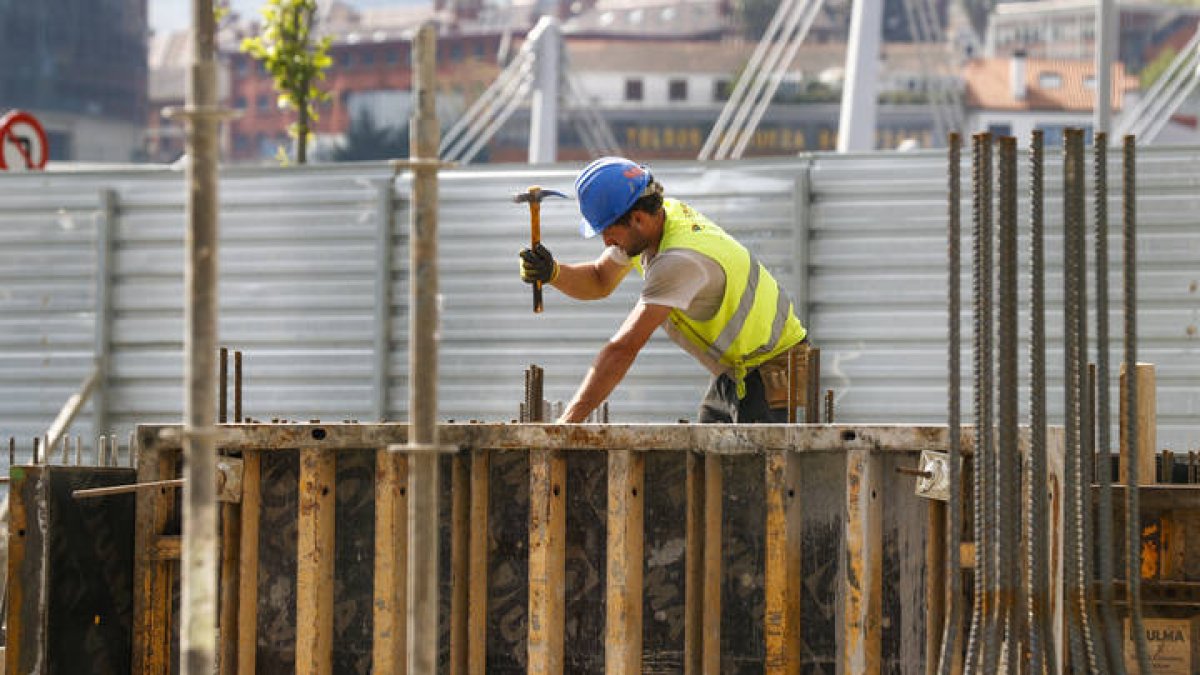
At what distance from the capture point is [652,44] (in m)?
97.2

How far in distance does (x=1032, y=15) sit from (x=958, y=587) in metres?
117

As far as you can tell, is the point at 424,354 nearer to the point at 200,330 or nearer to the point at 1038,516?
the point at 200,330

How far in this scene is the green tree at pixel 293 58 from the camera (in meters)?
22.7

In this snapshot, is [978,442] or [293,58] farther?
[293,58]

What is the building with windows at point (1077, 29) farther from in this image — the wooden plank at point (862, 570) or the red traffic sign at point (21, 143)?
the wooden plank at point (862, 570)

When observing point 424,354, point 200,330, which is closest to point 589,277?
point 424,354

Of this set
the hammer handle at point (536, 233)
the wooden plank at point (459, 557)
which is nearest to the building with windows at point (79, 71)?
the hammer handle at point (536, 233)

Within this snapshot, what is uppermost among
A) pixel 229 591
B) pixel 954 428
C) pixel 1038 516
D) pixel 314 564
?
pixel 954 428

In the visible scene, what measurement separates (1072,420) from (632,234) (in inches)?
96.8

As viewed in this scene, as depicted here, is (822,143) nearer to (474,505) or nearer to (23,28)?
(23,28)

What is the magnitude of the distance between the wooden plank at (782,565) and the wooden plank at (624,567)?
17.0 inches

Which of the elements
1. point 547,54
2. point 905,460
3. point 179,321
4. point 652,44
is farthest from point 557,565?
point 652,44

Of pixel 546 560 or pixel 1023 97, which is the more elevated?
pixel 1023 97

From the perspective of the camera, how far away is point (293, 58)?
75.9ft
